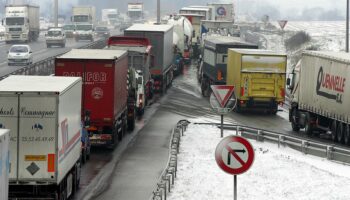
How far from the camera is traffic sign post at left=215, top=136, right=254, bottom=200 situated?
45.4 feet

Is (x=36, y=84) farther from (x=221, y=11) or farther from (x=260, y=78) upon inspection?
(x=221, y=11)

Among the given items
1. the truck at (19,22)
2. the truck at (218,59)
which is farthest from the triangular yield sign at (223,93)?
the truck at (19,22)

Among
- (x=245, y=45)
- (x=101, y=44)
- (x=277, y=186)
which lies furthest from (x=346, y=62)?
(x=101, y=44)

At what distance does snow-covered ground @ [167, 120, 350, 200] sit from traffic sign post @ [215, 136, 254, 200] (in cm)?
695

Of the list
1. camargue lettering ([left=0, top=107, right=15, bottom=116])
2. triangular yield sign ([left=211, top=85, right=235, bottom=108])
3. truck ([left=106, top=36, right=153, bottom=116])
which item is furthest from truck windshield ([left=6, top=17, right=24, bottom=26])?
camargue lettering ([left=0, top=107, right=15, bottom=116])

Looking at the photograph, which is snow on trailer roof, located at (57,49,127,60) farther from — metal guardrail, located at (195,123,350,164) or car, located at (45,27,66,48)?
car, located at (45,27,66,48)

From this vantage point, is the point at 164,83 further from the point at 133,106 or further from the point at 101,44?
the point at 101,44

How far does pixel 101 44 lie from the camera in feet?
261

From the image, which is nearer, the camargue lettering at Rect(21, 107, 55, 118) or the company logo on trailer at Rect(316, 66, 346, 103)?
the camargue lettering at Rect(21, 107, 55, 118)

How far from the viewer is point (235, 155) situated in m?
13.9

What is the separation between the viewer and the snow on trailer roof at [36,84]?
18.7 metres

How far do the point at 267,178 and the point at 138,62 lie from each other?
17.6 meters

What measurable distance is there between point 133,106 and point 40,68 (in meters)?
20.8

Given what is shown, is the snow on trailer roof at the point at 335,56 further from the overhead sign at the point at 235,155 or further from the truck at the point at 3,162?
the truck at the point at 3,162
